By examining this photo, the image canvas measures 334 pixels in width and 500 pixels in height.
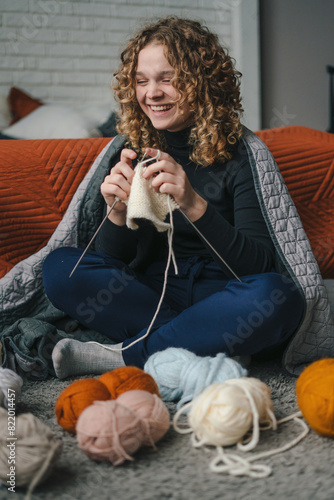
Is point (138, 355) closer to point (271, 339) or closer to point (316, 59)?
point (271, 339)

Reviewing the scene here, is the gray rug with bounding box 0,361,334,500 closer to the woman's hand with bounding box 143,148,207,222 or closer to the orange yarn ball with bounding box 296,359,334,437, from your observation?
the orange yarn ball with bounding box 296,359,334,437

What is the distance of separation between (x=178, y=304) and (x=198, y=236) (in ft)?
0.53

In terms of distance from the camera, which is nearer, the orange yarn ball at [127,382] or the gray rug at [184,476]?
the gray rug at [184,476]

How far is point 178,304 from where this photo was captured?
1.25 meters

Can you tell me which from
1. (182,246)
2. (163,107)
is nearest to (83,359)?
(182,246)

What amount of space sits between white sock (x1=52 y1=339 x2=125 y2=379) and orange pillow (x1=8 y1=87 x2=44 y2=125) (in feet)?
5.22

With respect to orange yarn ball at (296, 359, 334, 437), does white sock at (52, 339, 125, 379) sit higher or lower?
lower

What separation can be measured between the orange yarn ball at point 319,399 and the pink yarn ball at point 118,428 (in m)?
0.23

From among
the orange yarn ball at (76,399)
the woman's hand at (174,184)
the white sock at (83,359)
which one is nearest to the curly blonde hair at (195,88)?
the woman's hand at (174,184)

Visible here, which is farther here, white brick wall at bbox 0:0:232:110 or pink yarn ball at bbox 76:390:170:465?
white brick wall at bbox 0:0:232:110

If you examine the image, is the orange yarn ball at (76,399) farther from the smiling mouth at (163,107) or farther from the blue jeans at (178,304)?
the smiling mouth at (163,107)

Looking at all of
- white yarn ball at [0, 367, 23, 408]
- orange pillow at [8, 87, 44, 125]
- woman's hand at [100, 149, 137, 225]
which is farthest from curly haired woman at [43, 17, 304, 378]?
orange pillow at [8, 87, 44, 125]

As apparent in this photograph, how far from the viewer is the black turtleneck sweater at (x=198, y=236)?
117 centimetres

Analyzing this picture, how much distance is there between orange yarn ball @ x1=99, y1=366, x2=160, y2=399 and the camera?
890 mm
